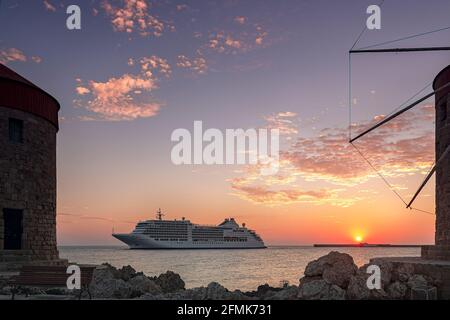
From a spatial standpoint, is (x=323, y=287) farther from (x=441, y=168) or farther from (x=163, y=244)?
(x=163, y=244)

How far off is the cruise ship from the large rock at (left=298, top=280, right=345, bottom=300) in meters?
95.1

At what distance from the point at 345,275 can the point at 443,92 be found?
28.3ft

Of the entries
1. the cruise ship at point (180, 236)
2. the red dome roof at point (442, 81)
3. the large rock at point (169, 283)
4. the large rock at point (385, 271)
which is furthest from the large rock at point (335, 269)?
the cruise ship at point (180, 236)

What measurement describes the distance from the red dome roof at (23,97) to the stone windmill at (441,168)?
13.1 metres

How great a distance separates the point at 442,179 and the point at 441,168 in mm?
495

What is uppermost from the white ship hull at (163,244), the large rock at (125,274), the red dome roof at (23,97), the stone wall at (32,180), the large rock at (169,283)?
the red dome roof at (23,97)

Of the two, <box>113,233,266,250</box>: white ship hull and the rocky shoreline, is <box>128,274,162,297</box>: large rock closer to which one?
the rocky shoreline

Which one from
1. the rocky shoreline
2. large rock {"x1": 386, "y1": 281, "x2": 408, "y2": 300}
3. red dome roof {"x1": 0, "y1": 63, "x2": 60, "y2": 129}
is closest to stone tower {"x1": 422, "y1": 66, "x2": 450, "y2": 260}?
the rocky shoreline

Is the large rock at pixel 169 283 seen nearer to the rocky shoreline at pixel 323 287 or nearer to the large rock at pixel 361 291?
the rocky shoreline at pixel 323 287

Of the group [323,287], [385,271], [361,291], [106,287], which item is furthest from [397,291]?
[106,287]

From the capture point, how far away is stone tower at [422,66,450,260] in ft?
59.9

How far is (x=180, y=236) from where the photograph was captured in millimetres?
108938

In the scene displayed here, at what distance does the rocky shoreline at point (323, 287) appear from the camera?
1378 centimetres
